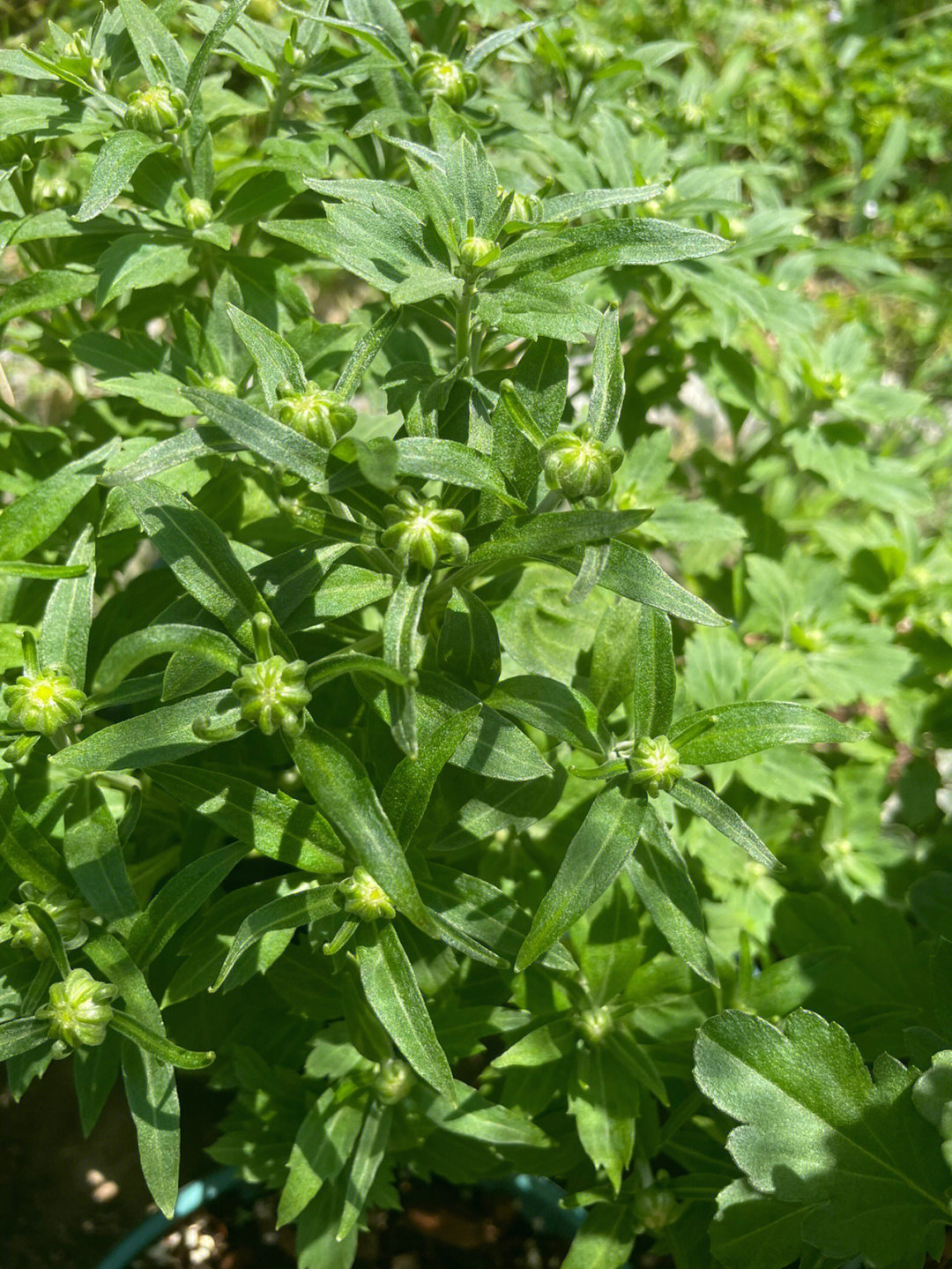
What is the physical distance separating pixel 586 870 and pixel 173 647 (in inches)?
19.4

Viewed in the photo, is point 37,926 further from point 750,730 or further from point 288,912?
point 750,730

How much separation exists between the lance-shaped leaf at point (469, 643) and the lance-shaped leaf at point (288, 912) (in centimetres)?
30

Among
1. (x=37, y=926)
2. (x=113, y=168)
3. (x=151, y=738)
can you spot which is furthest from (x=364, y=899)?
(x=113, y=168)

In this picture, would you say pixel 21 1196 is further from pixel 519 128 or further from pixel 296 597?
pixel 519 128

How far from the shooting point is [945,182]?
386 cm

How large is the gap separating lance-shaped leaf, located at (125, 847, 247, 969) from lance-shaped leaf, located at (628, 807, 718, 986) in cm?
48

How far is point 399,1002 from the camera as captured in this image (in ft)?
3.66

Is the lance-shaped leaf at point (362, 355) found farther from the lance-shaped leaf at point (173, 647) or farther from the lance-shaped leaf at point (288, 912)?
the lance-shaped leaf at point (288, 912)

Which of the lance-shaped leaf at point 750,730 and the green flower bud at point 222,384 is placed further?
the green flower bud at point 222,384

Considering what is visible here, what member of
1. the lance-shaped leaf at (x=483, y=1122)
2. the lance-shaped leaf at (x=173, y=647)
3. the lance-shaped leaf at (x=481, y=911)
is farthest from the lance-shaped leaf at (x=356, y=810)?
the lance-shaped leaf at (x=483, y=1122)

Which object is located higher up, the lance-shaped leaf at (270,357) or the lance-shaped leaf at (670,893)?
the lance-shaped leaf at (270,357)

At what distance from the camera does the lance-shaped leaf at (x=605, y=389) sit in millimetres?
1128

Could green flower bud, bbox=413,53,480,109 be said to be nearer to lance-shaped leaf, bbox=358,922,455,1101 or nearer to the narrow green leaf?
lance-shaped leaf, bbox=358,922,455,1101

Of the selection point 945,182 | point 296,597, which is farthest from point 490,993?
point 945,182
